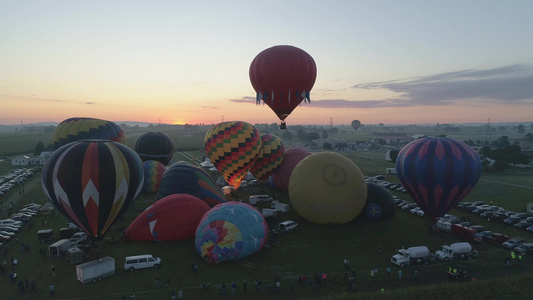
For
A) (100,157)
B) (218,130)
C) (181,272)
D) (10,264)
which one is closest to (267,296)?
(181,272)

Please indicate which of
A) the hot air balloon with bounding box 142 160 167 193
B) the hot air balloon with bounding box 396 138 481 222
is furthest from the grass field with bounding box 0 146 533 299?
the hot air balloon with bounding box 142 160 167 193

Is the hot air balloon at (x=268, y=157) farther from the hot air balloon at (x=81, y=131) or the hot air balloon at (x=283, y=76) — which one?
the hot air balloon at (x=81, y=131)

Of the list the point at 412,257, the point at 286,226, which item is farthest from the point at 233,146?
the point at 412,257

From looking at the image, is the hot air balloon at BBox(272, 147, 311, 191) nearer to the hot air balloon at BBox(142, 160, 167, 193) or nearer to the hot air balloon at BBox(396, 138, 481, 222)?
the hot air balloon at BBox(142, 160, 167, 193)

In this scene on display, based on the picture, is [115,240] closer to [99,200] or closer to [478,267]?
[99,200]

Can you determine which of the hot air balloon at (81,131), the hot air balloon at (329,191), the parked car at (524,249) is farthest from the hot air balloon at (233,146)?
the parked car at (524,249)

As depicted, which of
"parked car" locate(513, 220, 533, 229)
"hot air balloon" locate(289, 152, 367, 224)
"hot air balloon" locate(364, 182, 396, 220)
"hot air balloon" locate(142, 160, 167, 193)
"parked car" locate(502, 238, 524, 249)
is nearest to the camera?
"parked car" locate(502, 238, 524, 249)

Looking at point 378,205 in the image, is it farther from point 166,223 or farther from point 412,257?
point 166,223
